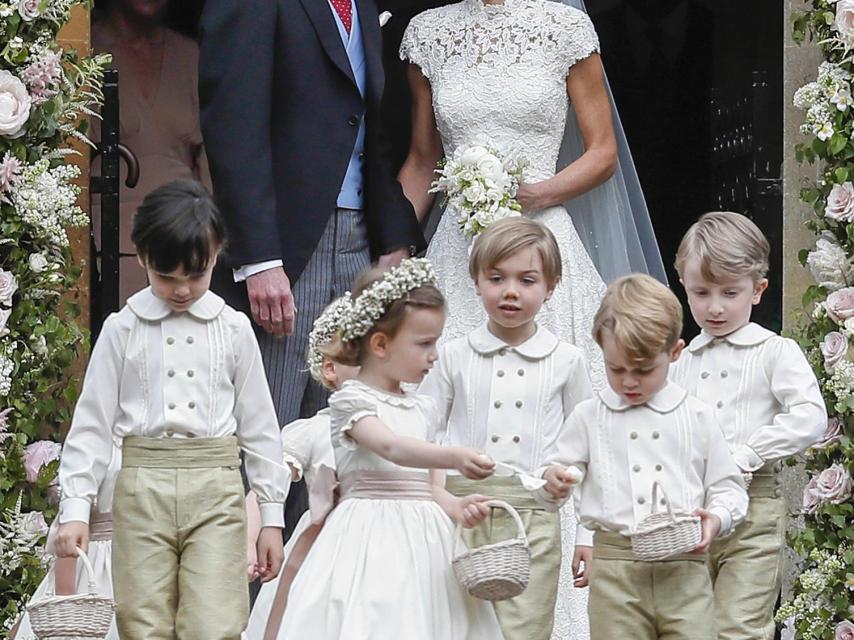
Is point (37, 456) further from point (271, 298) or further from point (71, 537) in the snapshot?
point (71, 537)

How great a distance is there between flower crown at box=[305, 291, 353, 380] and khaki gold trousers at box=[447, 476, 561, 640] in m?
0.60

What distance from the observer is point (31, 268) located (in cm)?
626

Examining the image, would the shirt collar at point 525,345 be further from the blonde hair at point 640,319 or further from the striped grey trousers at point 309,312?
the striped grey trousers at point 309,312

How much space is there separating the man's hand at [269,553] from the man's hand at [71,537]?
1.61ft

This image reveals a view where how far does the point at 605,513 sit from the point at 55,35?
8.49ft

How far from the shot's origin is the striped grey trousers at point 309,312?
6.36 meters

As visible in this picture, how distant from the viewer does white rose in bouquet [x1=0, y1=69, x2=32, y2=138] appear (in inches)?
242

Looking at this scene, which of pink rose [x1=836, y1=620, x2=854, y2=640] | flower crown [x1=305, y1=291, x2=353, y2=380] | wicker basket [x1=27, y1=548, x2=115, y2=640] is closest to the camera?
wicker basket [x1=27, y1=548, x2=115, y2=640]

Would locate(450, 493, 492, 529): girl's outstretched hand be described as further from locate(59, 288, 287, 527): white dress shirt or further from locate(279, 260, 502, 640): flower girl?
locate(59, 288, 287, 527): white dress shirt

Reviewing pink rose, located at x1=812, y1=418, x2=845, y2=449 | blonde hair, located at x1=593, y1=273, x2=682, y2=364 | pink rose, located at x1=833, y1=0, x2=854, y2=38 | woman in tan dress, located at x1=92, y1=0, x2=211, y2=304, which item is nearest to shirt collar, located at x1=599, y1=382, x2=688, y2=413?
blonde hair, located at x1=593, y1=273, x2=682, y2=364

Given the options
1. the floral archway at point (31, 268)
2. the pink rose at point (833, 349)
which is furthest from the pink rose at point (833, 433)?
the floral archway at point (31, 268)

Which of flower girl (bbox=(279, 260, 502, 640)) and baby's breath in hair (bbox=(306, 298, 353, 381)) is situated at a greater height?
baby's breath in hair (bbox=(306, 298, 353, 381))

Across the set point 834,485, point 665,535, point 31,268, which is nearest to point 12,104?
point 31,268

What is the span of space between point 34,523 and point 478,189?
1792 mm
